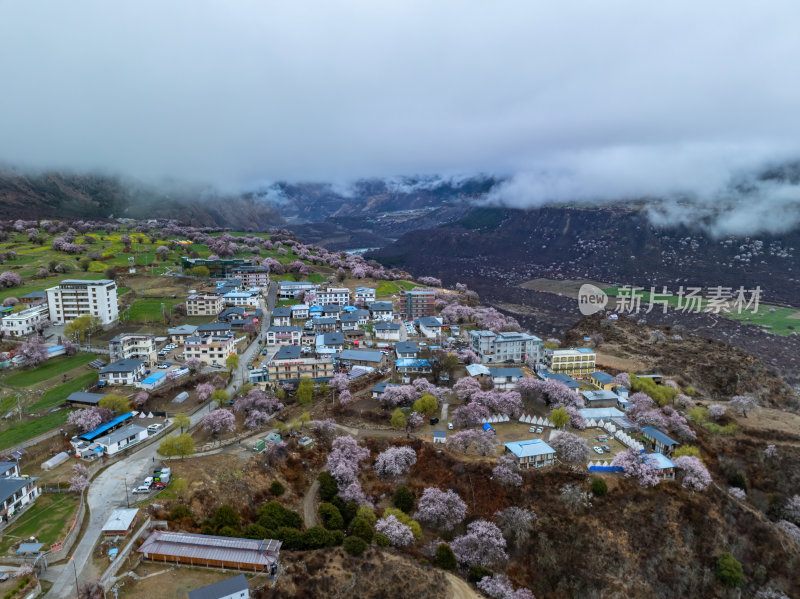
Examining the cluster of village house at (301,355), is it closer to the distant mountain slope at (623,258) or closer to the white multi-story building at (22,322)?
the white multi-story building at (22,322)

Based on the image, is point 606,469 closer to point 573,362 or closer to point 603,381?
point 603,381

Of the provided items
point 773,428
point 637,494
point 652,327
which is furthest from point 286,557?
point 652,327

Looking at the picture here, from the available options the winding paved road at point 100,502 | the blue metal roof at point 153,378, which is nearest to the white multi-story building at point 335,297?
the blue metal roof at point 153,378

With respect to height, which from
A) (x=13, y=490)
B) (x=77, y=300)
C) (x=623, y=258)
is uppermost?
(x=623, y=258)

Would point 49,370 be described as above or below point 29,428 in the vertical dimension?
above

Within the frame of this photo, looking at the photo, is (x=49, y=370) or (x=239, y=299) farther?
(x=239, y=299)

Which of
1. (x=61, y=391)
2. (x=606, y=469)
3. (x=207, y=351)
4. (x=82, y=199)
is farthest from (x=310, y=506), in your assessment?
(x=82, y=199)

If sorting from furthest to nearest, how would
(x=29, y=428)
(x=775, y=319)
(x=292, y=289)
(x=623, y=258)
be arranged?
(x=623, y=258), (x=775, y=319), (x=292, y=289), (x=29, y=428)
